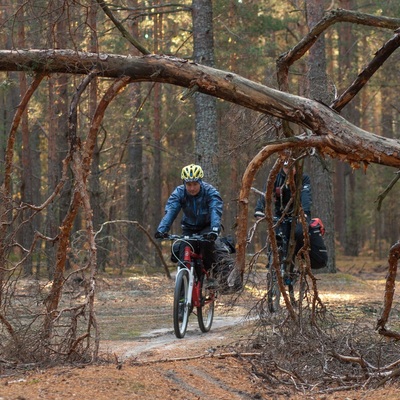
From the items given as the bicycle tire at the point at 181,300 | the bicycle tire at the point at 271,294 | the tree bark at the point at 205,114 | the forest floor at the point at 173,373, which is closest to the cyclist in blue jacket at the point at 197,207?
the bicycle tire at the point at 181,300

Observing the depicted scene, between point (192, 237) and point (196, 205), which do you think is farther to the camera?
point (196, 205)

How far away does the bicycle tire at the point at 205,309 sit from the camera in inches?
396

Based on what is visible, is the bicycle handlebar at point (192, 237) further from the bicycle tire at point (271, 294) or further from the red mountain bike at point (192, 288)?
the bicycle tire at point (271, 294)

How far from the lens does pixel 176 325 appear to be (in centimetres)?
938

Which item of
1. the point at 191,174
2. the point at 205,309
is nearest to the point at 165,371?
the point at 191,174

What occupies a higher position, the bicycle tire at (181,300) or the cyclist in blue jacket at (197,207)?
the cyclist in blue jacket at (197,207)

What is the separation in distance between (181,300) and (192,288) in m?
0.22

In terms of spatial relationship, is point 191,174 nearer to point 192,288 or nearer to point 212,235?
point 212,235

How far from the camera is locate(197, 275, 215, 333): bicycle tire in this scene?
1005cm

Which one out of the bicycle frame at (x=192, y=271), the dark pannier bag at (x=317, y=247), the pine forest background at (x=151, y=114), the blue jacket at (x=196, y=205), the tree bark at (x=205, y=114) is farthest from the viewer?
the pine forest background at (x=151, y=114)

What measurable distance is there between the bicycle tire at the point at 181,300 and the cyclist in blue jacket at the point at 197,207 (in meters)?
0.38

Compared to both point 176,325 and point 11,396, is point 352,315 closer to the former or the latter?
point 176,325

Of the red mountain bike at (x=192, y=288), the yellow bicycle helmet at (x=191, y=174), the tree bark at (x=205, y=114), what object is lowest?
the red mountain bike at (x=192, y=288)

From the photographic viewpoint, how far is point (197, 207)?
396 inches
